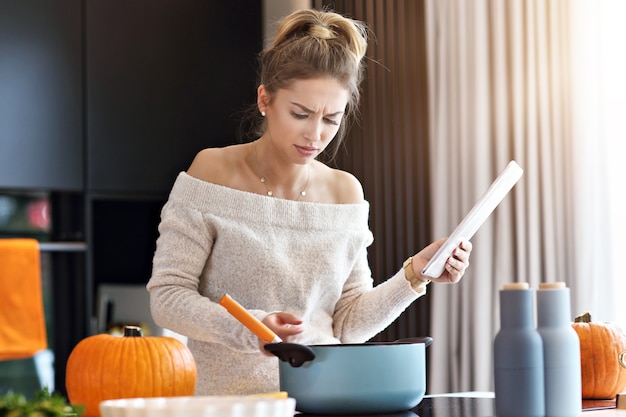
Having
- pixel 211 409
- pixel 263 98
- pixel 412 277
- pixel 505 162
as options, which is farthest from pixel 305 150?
pixel 505 162

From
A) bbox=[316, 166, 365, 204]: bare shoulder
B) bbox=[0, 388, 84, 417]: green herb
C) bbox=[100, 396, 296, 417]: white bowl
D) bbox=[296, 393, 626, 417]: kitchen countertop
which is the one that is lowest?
bbox=[296, 393, 626, 417]: kitchen countertop

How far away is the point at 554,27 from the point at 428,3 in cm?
62

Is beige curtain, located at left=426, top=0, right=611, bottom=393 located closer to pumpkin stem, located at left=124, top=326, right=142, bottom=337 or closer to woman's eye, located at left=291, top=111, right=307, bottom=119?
woman's eye, located at left=291, top=111, right=307, bottom=119

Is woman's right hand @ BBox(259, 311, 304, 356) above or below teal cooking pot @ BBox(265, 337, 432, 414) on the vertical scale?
above

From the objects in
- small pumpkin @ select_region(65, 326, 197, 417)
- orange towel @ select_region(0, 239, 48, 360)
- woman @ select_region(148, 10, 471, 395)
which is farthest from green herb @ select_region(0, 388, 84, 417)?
woman @ select_region(148, 10, 471, 395)

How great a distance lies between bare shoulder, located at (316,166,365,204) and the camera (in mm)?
2139

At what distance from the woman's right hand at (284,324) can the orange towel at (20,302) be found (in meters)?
0.47

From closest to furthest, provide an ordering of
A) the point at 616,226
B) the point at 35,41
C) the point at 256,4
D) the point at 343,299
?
the point at 343,299 → the point at 616,226 → the point at 35,41 → the point at 256,4

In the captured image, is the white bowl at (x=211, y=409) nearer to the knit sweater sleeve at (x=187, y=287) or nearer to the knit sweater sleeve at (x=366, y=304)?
the knit sweater sleeve at (x=187, y=287)

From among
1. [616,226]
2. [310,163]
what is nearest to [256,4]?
[616,226]

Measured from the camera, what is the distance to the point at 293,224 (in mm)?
2025

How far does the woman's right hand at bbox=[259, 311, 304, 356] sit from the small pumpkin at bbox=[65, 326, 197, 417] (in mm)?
208

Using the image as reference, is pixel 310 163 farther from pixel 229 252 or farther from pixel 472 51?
pixel 472 51

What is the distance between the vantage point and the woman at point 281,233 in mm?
1901
